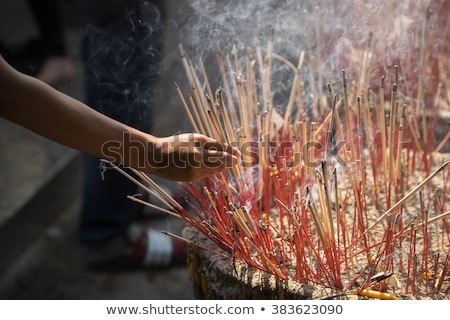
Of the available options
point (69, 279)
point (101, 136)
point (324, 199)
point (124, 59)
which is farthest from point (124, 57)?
point (69, 279)

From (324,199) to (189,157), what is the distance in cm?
32

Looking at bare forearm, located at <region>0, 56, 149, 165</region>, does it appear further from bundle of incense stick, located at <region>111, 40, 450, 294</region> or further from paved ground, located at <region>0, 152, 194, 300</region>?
paved ground, located at <region>0, 152, 194, 300</region>

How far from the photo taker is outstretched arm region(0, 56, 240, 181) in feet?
3.87

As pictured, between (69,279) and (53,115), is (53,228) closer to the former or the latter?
(69,279)

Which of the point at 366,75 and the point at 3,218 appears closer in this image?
the point at 366,75

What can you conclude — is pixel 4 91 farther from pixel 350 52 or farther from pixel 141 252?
pixel 141 252

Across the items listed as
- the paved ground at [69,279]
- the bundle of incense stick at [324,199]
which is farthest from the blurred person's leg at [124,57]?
the paved ground at [69,279]

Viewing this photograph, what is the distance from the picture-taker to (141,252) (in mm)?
2457

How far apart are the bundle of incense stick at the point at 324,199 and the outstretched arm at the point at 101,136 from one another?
12cm

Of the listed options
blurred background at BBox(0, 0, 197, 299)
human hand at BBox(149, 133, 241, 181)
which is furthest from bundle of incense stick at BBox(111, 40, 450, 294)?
blurred background at BBox(0, 0, 197, 299)

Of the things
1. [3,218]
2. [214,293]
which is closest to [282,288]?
[214,293]

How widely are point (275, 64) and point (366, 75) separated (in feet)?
1.08

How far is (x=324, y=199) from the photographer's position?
134cm

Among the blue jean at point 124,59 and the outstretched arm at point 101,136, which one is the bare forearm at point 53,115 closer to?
the outstretched arm at point 101,136
